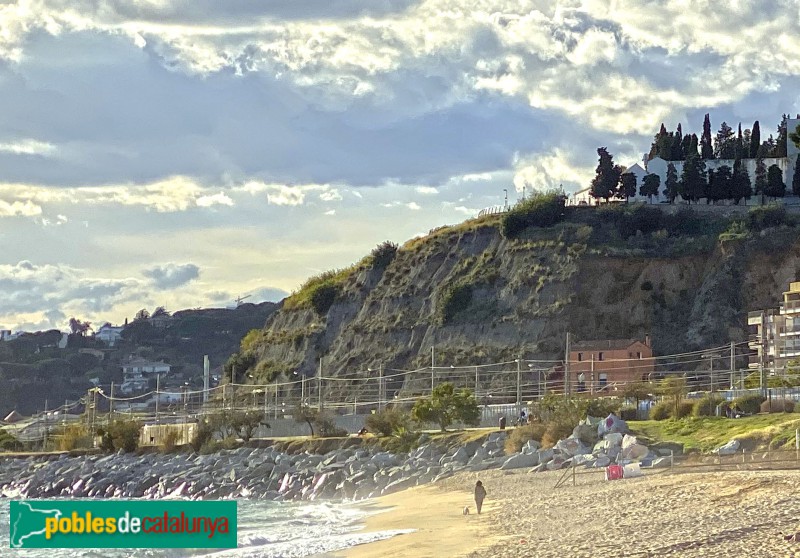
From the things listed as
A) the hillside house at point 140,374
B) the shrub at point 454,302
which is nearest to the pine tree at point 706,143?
the shrub at point 454,302

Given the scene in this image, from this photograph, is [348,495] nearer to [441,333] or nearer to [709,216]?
[441,333]

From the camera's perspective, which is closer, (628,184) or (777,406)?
(777,406)

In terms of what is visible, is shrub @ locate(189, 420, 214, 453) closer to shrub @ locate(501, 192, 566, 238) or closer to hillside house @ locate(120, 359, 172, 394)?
shrub @ locate(501, 192, 566, 238)

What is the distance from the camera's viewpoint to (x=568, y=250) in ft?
294

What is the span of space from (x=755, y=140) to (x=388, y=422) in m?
61.2

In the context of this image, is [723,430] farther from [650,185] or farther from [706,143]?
[706,143]

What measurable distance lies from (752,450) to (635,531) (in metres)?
14.9

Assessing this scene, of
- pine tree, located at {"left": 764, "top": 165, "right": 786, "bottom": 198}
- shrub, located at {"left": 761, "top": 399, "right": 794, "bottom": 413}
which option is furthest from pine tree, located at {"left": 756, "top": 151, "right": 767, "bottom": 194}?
shrub, located at {"left": 761, "top": 399, "right": 794, "bottom": 413}

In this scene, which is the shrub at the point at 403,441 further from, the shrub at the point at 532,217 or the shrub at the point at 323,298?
the shrub at the point at 323,298

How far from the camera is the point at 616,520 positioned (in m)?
21.8

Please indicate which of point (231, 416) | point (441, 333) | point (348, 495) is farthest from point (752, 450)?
point (441, 333)

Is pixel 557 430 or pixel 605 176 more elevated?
pixel 605 176

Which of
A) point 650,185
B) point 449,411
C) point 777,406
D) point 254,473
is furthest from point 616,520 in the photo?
point 650,185

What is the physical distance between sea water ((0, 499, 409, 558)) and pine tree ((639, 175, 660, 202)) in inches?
2517
